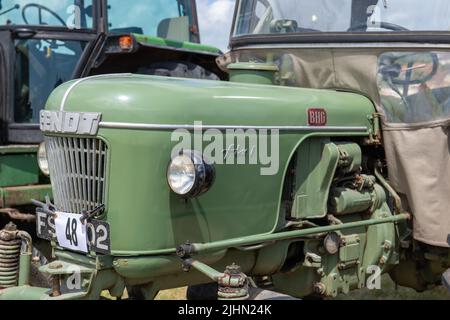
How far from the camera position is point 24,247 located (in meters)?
4.04

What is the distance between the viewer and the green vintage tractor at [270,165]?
3574 mm

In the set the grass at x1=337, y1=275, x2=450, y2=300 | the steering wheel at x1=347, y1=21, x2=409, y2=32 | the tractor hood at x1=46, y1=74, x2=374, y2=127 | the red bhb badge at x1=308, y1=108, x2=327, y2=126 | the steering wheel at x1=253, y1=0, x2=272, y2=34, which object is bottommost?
the grass at x1=337, y1=275, x2=450, y2=300

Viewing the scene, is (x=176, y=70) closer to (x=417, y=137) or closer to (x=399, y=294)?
(x=399, y=294)

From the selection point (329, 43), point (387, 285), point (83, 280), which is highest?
point (329, 43)

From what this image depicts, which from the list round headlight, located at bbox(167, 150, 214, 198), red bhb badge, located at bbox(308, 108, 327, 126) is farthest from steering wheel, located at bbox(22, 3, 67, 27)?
round headlight, located at bbox(167, 150, 214, 198)

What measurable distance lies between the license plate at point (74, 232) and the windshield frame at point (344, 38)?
190 centimetres

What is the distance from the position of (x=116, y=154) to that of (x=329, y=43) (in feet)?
5.87

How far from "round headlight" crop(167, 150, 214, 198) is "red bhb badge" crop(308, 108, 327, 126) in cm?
86

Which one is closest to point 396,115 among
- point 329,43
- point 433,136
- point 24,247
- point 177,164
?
point 433,136

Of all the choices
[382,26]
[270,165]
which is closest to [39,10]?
[382,26]

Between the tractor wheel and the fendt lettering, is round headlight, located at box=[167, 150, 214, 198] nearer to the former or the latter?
the fendt lettering

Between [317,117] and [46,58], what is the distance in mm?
3421

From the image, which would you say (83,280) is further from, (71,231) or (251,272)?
(251,272)

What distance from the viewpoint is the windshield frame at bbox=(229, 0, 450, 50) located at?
4355mm
